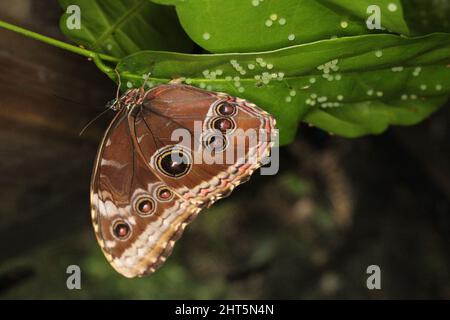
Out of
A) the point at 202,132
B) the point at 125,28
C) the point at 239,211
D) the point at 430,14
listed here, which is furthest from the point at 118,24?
the point at 239,211

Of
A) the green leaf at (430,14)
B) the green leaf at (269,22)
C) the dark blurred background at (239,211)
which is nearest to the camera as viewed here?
the green leaf at (269,22)

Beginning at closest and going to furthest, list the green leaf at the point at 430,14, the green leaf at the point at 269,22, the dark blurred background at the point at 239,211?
the green leaf at the point at 269,22 < the green leaf at the point at 430,14 < the dark blurred background at the point at 239,211

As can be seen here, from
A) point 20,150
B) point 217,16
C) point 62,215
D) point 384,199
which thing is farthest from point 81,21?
point 384,199

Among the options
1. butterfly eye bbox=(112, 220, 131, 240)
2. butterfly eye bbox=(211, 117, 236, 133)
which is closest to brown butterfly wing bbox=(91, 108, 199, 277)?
butterfly eye bbox=(112, 220, 131, 240)

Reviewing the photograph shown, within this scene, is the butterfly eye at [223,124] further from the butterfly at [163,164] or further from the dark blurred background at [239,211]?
the dark blurred background at [239,211]

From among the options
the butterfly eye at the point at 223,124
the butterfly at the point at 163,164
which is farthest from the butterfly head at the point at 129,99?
Answer: the butterfly eye at the point at 223,124

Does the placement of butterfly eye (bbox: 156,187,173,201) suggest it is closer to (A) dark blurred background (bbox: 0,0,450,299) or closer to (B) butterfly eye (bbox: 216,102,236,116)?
(B) butterfly eye (bbox: 216,102,236,116)

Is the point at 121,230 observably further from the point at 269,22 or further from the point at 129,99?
the point at 269,22
